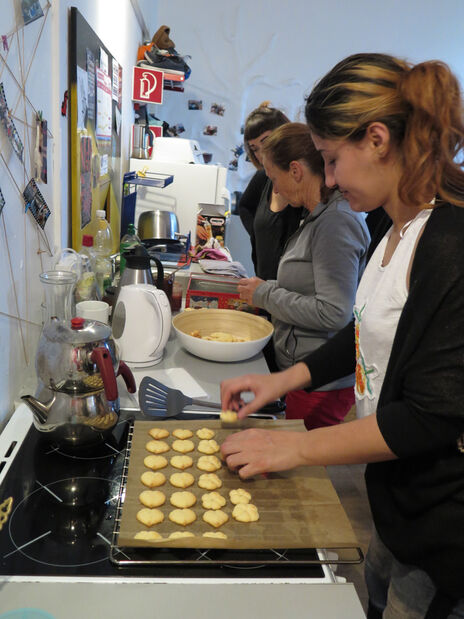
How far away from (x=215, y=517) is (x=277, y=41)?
455 centimetres

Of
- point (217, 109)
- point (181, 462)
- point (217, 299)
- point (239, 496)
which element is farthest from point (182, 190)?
point (239, 496)

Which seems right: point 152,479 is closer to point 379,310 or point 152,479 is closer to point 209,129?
point 379,310

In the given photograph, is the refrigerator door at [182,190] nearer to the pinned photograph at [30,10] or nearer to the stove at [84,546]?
the pinned photograph at [30,10]

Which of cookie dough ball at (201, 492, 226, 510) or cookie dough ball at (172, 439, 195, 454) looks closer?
cookie dough ball at (201, 492, 226, 510)

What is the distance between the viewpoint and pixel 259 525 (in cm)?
79

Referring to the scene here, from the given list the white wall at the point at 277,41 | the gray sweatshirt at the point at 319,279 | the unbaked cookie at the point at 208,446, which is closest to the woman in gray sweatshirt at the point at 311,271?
the gray sweatshirt at the point at 319,279

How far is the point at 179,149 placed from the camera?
11.0ft

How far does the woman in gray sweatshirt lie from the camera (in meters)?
1.42

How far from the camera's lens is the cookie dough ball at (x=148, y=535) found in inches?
28.6

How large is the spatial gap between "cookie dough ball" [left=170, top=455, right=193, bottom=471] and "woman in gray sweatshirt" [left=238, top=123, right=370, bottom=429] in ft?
2.21

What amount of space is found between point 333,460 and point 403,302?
0.92 feet

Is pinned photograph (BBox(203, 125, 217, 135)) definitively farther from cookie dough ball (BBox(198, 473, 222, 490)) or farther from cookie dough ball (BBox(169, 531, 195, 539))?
cookie dough ball (BBox(169, 531, 195, 539))

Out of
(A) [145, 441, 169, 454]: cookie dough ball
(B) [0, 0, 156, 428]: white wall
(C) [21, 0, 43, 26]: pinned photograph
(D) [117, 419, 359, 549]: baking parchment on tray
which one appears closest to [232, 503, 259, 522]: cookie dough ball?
(D) [117, 419, 359, 549]: baking parchment on tray

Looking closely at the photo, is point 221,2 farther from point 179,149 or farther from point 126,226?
point 126,226
